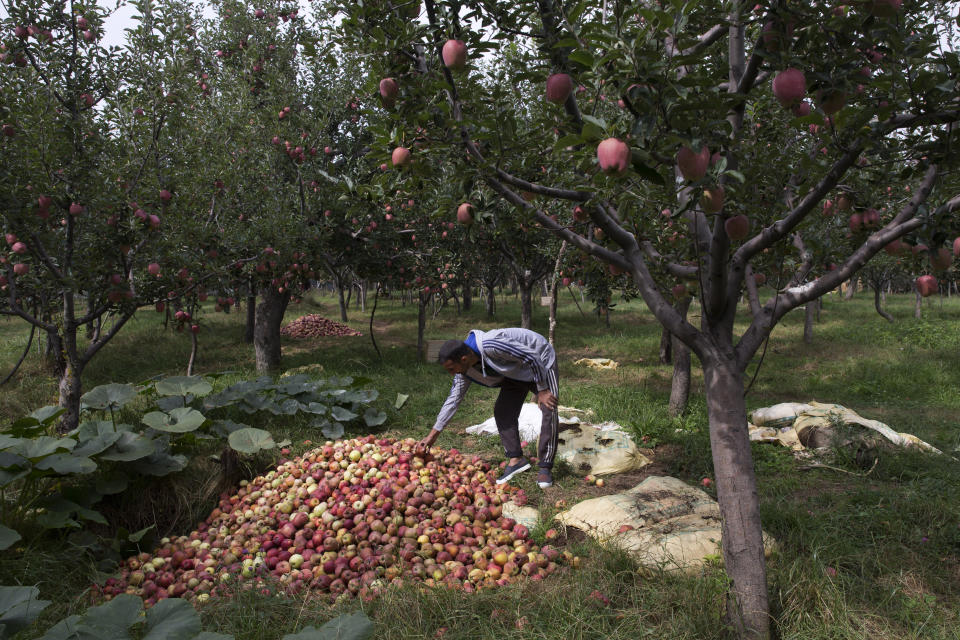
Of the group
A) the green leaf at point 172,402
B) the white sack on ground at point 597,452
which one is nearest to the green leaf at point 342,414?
the green leaf at point 172,402

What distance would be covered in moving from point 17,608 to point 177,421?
2226 mm

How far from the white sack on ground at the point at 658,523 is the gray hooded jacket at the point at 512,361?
942mm

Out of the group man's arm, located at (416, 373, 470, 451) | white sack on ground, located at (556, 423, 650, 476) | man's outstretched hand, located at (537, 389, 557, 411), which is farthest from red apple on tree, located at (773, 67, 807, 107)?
white sack on ground, located at (556, 423, 650, 476)

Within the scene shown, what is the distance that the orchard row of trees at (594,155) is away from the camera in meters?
1.84

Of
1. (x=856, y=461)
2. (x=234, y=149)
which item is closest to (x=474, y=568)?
(x=856, y=461)

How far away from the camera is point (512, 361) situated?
4.17 metres

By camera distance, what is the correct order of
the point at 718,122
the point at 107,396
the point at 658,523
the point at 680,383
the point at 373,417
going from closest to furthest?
the point at 718,122 < the point at 658,523 < the point at 107,396 < the point at 373,417 < the point at 680,383

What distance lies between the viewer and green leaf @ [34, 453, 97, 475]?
3.02 meters

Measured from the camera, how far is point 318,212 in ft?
29.5

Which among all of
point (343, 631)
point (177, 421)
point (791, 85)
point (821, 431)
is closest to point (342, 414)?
point (177, 421)

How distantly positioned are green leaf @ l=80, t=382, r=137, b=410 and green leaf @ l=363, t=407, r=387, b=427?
2160mm

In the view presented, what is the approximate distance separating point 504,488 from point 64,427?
3.93m

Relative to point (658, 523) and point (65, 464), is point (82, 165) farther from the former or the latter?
point (658, 523)

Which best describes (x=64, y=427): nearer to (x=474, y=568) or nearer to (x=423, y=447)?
(x=423, y=447)
